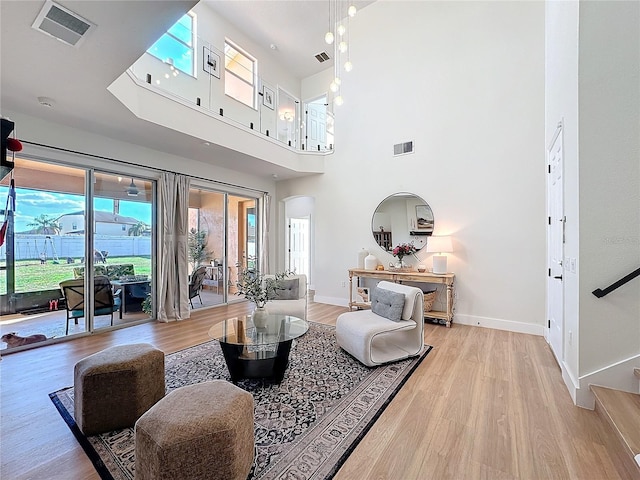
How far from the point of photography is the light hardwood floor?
5.55 feet

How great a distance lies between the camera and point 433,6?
5125 mm

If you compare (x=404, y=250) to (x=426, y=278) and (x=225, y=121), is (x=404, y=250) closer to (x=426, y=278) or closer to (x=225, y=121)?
(x=426, y=278)

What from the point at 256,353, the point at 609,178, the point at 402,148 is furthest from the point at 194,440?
the point at 402,148

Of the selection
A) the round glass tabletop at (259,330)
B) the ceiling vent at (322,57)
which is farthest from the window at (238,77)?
the round glass tabletop at (259,330)

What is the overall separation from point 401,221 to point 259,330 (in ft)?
11.5

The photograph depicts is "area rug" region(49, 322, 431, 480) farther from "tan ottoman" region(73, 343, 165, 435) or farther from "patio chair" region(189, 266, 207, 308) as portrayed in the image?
"patio chair" region(189, 266, 207, 308)

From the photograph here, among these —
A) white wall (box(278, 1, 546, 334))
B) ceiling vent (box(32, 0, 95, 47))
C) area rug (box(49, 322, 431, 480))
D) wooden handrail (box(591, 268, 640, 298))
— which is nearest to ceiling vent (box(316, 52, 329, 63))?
white wall (box(278, 1, 546, 334))

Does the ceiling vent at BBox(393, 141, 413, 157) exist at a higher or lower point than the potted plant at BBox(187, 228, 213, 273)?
higher

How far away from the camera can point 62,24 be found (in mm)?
2070

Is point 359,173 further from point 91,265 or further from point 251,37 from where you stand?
point 91,265

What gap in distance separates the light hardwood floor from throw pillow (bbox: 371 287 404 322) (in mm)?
615

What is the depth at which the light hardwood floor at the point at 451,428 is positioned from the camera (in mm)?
1691

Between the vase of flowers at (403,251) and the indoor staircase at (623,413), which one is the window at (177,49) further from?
the indoor staircase at (623,413)

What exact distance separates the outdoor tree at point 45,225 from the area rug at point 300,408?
2407 mm
